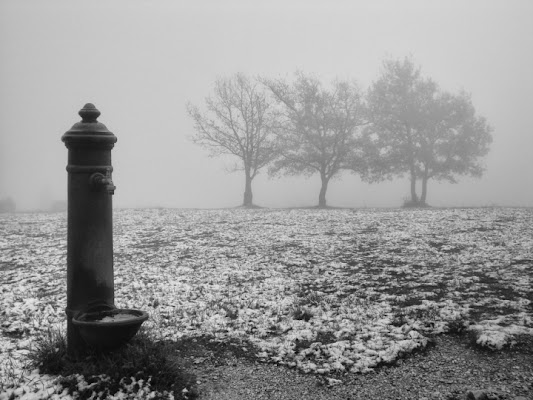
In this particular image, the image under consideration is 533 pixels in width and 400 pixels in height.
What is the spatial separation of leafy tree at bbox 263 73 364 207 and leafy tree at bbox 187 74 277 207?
1.52 metres

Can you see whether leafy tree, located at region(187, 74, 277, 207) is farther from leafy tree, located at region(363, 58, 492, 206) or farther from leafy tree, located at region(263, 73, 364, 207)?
leafy tree, located at region(363, 58, 492, 206)

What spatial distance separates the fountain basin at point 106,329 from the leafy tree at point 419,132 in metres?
24.7

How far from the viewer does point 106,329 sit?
3.79 m

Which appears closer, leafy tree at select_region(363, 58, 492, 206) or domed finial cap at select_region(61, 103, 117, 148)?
domed finial cap at select_region(61, 103, 117, 148)

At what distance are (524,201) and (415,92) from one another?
37546 millimetres

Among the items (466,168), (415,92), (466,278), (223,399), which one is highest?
(415,92)

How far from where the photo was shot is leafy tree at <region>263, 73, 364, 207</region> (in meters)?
26.4

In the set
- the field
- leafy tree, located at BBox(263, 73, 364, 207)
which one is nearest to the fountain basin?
the field

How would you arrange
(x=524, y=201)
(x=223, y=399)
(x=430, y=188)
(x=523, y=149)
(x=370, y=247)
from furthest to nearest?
(x=523, y=149)
(x=430, y=188)
(x=524, y=201)
(x=370, y=247)
(x=223, y=399)

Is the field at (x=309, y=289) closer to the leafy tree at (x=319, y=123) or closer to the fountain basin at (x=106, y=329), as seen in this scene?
the fountain basin at (x=106, y=329)

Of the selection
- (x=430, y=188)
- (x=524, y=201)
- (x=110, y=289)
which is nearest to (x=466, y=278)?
(x=110, y=289)

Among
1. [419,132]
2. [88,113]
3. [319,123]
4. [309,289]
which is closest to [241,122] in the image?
[319,123]

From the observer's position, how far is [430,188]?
238 ft

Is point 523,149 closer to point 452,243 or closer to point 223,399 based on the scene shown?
point 452,243
